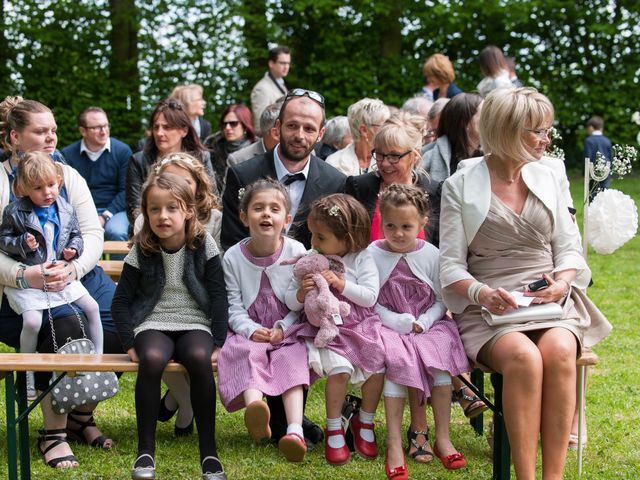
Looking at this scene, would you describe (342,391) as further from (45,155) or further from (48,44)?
(48,44)

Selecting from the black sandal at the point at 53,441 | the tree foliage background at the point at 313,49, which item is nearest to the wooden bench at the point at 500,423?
the black sandal at the point at 53,441

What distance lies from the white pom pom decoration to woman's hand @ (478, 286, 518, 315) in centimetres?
111

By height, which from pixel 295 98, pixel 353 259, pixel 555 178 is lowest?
pixel 353 259

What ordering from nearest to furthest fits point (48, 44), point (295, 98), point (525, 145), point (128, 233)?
point (525, 145) → point (295, 98) → point (128, 233) → point (48, 44)

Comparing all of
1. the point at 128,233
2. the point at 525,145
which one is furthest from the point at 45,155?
the point at 128,233

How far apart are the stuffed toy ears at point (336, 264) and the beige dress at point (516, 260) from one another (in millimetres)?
594

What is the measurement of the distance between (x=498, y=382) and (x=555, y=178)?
3.17 ft

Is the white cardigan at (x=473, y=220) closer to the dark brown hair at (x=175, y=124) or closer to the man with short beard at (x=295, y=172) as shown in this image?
the man with short beard at (x=295, y=172)

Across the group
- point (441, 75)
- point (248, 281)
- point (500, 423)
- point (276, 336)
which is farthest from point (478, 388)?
point (441, 75)

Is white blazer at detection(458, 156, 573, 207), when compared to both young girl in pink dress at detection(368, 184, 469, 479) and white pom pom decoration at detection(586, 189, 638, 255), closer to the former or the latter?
young girl in pink dress at detection(368, 184, 469, 479)

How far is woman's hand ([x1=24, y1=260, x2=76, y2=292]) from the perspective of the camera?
4719 millimetres

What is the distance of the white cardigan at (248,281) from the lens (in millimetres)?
4609

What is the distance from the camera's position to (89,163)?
315 inches

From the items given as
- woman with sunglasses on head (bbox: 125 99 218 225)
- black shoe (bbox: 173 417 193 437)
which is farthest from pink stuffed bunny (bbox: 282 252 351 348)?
woman with sunglasses on head (bbox: 125 99 218 225)
